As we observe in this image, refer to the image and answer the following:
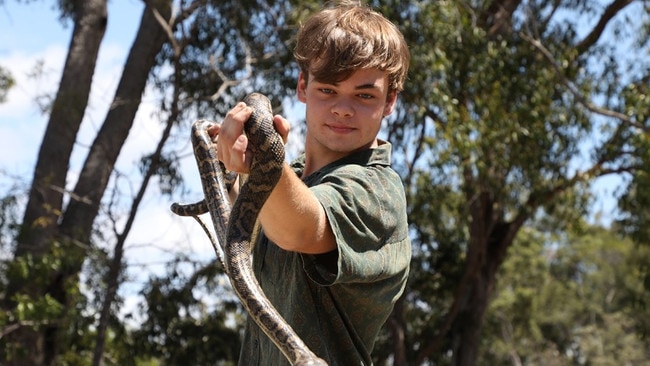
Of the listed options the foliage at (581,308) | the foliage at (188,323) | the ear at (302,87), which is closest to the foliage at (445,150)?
the foliage at (188,323)

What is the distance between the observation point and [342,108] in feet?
9.14

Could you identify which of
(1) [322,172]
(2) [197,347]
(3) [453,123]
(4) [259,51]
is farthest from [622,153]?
(1) [322,172]

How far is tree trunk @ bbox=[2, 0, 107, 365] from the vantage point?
1544 cm

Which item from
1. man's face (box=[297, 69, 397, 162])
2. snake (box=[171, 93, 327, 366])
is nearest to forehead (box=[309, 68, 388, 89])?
man's face (box=[297, 69, 397, 162])

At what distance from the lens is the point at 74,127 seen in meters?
16.9

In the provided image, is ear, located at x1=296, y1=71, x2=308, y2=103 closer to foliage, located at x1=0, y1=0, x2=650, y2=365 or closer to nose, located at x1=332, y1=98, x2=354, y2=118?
nose, located at x1=332, y1=98, x2=354, y2=118

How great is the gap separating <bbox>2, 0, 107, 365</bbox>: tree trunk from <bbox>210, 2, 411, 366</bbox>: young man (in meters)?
12.9

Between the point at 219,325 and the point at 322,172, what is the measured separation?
15.6 meters

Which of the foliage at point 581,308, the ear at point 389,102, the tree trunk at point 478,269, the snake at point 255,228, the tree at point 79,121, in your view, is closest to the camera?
the snake at point 255,228

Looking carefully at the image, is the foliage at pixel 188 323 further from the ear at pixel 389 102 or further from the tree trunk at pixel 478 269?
the ear at pixel 389 102

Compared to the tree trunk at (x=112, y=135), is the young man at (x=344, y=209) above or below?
A: below

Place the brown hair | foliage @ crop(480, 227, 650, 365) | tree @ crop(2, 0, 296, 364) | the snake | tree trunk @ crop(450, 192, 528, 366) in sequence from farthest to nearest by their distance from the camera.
→ foliage @ crop(480, 227, 650, 365), tree trunk @ crop(450, 192, 528, 366), tree @ crop(2, 0, 296, 364), the brown hair, the snake

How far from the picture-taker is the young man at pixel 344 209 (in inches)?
101

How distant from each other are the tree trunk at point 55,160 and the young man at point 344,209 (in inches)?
508
